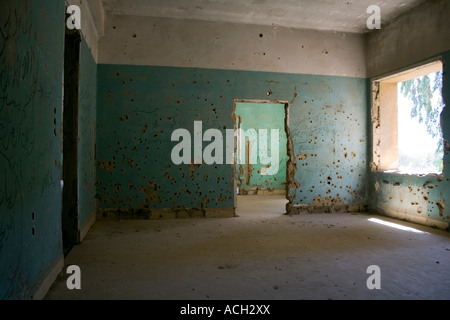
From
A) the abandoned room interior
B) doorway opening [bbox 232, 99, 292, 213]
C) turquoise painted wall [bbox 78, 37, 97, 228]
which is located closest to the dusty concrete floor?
the abandoned room interior

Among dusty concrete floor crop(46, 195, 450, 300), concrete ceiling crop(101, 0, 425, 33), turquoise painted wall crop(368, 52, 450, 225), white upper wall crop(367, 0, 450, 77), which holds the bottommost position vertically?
dusty concrete floor crop(46, 195, 450, 300)

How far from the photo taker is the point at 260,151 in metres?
9.19

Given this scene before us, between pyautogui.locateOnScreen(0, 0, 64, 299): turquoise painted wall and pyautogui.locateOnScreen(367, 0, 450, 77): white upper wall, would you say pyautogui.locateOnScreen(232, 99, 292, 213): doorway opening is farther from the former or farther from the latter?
pyautogui.locateOnScreen(0, 0, 64, 299): turquoise painted wall

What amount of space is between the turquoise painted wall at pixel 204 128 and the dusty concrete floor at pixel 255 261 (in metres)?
0.66

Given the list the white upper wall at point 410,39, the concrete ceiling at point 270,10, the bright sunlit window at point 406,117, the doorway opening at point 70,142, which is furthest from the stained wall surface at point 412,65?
the doorway opening at point 70,142

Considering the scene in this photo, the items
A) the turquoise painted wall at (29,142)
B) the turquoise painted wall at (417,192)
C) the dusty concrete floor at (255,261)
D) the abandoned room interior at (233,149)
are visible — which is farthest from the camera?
the turquoise painted wall at (417,192)

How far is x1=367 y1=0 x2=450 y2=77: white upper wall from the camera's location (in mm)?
4684

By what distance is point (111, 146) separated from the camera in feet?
17.6

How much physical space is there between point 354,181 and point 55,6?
5.45m

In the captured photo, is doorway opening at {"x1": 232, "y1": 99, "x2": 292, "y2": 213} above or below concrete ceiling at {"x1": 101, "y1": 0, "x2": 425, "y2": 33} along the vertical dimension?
below

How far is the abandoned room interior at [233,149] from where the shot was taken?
270cm

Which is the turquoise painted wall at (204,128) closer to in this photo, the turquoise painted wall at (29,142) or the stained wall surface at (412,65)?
the stained wall surface at (412,65)

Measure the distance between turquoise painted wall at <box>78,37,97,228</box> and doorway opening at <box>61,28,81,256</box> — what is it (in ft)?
0.37

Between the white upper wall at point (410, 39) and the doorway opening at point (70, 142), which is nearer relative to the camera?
the doorway opening at point (70, 142)
